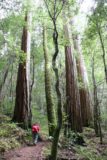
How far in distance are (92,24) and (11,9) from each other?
12.3ft

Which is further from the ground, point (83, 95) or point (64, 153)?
point (83, 95)

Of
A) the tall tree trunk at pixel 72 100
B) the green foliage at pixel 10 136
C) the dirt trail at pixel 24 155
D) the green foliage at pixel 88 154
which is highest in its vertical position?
the tall tree trunk at pixel 72 100

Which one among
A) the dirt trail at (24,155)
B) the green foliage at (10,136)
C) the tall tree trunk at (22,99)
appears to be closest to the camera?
the dirt trail at (24,155)

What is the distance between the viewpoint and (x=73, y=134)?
450 inches

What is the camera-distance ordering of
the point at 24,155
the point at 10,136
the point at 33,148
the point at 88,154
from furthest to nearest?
the point at 10,136, the point at 33,148, the point at 88,154, the point at 24,155

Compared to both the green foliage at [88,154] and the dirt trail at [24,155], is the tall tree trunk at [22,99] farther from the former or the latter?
the green foliage at [88,154]

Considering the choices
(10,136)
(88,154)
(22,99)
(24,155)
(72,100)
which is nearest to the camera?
(24,155)

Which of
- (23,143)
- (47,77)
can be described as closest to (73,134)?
(23,143)

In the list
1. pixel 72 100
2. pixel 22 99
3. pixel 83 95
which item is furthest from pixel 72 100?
pixel 83 95

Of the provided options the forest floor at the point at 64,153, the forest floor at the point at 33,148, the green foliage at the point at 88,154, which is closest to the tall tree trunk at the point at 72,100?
the forest floor at the point at 33,148

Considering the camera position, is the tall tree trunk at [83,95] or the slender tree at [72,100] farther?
the tall tree trunk at [83,95]

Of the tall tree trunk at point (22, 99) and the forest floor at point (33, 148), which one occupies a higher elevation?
the tall tree trunk at point (22, 99)

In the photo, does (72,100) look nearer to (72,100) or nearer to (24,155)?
(72,100)

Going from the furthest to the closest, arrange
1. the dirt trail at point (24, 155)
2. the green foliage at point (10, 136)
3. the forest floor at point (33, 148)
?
the green foliage at point (10, 136)
the forest floor at point (33, 148)
the dirt trail at point (24, 155)
